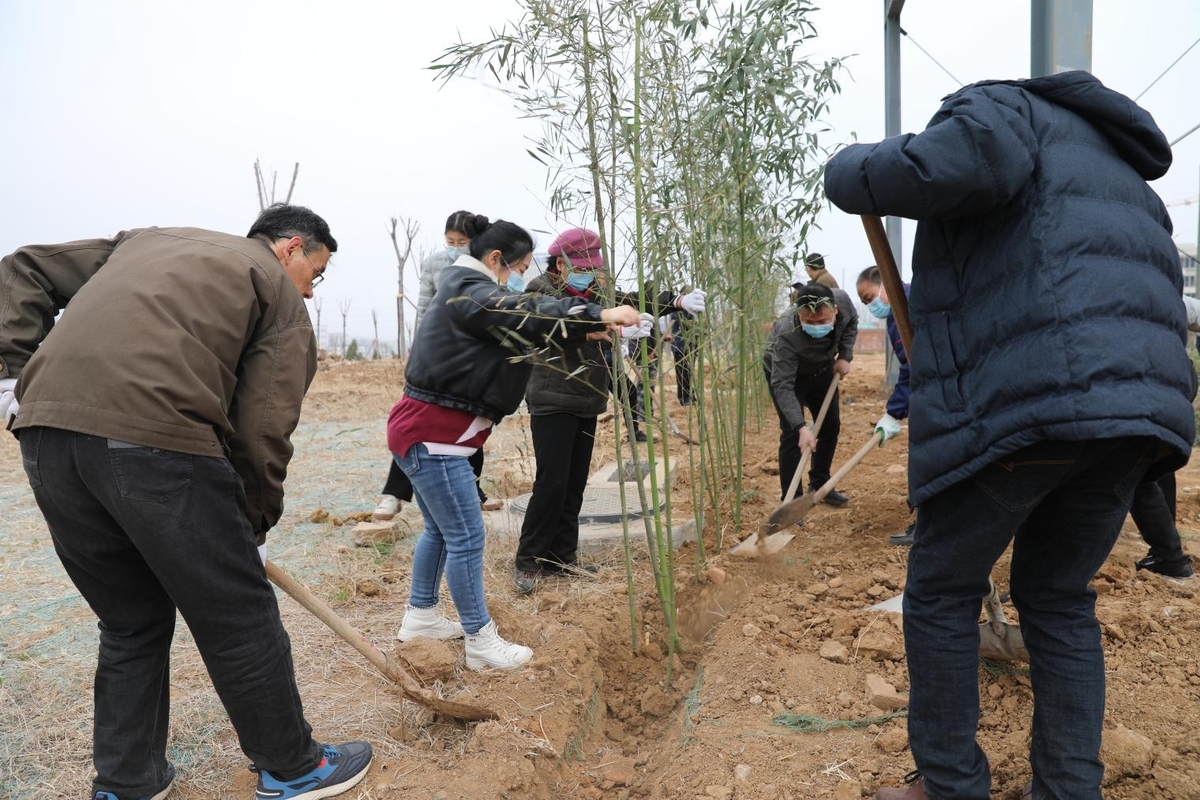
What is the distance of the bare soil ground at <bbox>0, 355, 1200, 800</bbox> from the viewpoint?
2109 mm

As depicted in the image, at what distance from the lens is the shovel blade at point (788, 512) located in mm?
3830

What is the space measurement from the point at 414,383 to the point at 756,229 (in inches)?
77.8

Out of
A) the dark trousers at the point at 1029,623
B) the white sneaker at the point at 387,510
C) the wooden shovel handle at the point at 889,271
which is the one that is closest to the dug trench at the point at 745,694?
the dark trousers at the point at 1029,623

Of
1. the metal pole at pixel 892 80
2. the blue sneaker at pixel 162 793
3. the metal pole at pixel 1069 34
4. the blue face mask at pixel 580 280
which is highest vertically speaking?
the metal pole at pixel 892 80

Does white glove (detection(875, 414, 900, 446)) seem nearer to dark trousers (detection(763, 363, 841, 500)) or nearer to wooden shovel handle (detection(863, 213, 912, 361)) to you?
dark trousers (detection(763, 363, 841, 500))

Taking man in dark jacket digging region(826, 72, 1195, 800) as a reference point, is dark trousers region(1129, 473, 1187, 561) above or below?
below

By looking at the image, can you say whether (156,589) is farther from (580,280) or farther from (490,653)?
(580,280)

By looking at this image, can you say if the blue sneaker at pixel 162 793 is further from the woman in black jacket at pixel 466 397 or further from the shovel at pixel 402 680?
the woman in black jacket at pixel 466 397

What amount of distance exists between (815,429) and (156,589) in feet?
11.9

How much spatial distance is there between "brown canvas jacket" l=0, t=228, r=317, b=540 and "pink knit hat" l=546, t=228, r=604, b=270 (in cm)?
105

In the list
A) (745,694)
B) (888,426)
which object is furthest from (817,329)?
(745,694)

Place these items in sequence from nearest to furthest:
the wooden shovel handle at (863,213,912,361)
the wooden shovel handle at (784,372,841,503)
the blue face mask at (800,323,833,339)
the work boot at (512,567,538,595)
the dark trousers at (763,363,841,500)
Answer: the wooden shovel handle at (863,213,912,361), the work boot at (512,567,538,595), the wooden shovel handle at (784,372,841,503), the blue face mask at (800,323,833,339), the dark trousers at (763,363,841,500)

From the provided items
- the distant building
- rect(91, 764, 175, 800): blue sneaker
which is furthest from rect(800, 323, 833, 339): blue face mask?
rect(91, 764, 175, 800): blue sneaker

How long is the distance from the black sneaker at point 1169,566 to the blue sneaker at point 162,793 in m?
3.54
